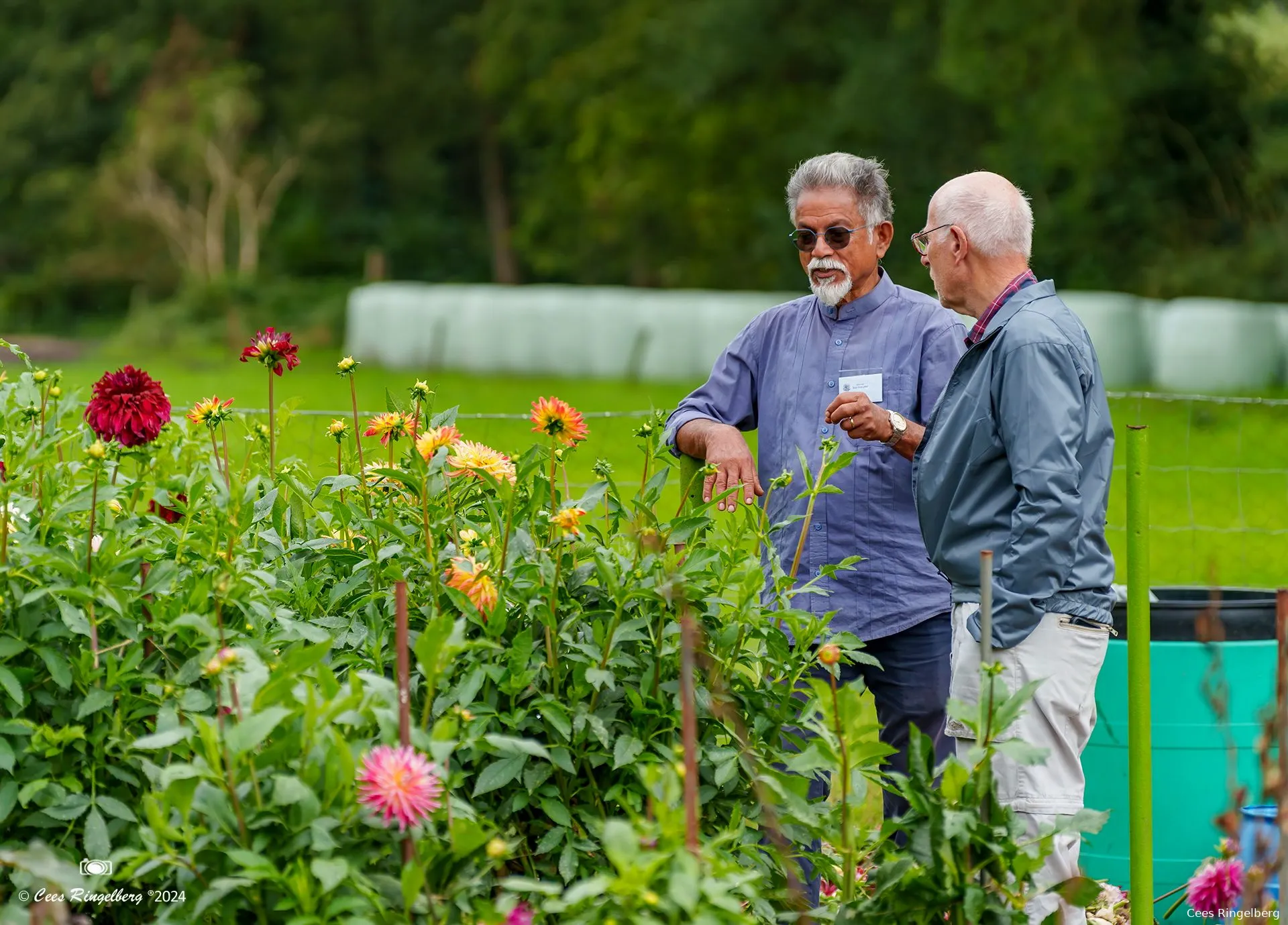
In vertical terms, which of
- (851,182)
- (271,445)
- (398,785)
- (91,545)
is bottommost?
(398,785)

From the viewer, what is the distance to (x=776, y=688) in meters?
2.42

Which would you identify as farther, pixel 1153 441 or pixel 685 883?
pixel 1153 441

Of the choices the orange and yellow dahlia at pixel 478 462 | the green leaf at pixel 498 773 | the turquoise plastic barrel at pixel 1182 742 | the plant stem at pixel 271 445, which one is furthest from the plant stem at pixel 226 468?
the turquoise plastic barrel at pixel 1182 742

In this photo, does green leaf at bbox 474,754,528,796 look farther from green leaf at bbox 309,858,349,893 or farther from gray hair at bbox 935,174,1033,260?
gray hair at bbox 935,174,1033,260

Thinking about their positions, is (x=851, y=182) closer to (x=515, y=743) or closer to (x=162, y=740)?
(x=515, y=743)

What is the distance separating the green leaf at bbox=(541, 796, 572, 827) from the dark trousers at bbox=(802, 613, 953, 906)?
104 centimetres

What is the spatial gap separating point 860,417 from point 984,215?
1.38 feet

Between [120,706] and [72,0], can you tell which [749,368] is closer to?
[120,706]

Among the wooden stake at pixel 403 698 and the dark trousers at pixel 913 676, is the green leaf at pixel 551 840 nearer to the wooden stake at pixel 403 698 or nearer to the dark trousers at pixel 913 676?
the wooden stake at pixel 403 698

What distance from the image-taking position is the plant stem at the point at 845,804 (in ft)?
6.56

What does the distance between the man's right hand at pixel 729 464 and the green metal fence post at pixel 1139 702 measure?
0.68m

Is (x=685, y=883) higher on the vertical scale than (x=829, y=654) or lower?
lower

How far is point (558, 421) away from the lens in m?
2.40

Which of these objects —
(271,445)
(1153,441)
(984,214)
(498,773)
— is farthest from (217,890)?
(1153,441)
